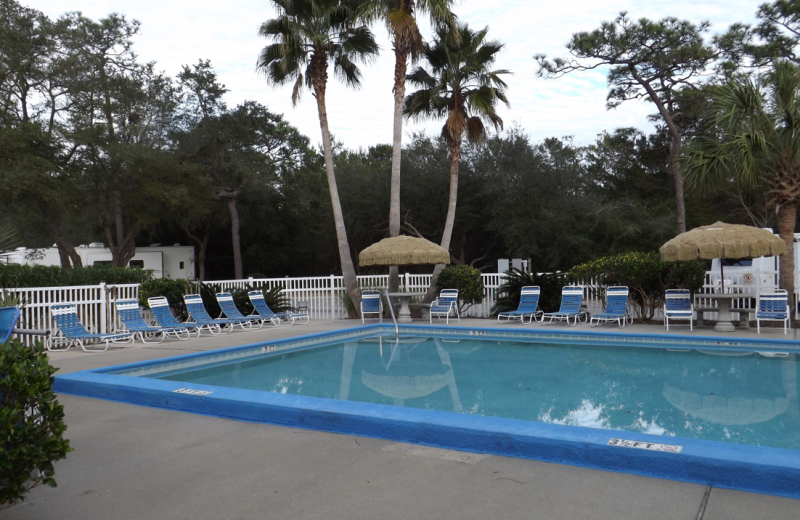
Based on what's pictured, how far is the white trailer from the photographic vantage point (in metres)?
28.7

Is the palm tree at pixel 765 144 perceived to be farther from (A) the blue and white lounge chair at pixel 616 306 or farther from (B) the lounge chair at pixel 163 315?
(B) the lounge chair at pixel 163 315

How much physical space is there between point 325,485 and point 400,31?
44.2 feet

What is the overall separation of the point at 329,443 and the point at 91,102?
23.8 m

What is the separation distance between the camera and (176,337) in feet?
40.8

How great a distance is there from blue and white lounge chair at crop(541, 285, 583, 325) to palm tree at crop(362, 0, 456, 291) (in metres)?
4.22

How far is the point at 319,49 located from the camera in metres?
16.2

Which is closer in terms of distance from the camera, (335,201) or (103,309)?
(103,309)

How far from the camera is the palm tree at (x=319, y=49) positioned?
617 inches

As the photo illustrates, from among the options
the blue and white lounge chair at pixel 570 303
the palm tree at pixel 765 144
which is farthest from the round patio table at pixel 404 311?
the palm tree at pixel 765 144

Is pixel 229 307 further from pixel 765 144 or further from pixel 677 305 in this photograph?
pixel 765 144

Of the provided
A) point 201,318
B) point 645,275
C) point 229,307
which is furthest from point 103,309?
point 645,275

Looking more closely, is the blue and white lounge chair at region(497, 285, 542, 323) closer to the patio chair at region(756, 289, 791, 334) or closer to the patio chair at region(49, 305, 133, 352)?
the patio chair at region(756, 289, 791, 334)

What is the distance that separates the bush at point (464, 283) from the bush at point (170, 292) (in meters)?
6.26

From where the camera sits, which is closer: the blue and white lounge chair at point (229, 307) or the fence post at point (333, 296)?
the blue and white lounge chair at point (229, 307)
